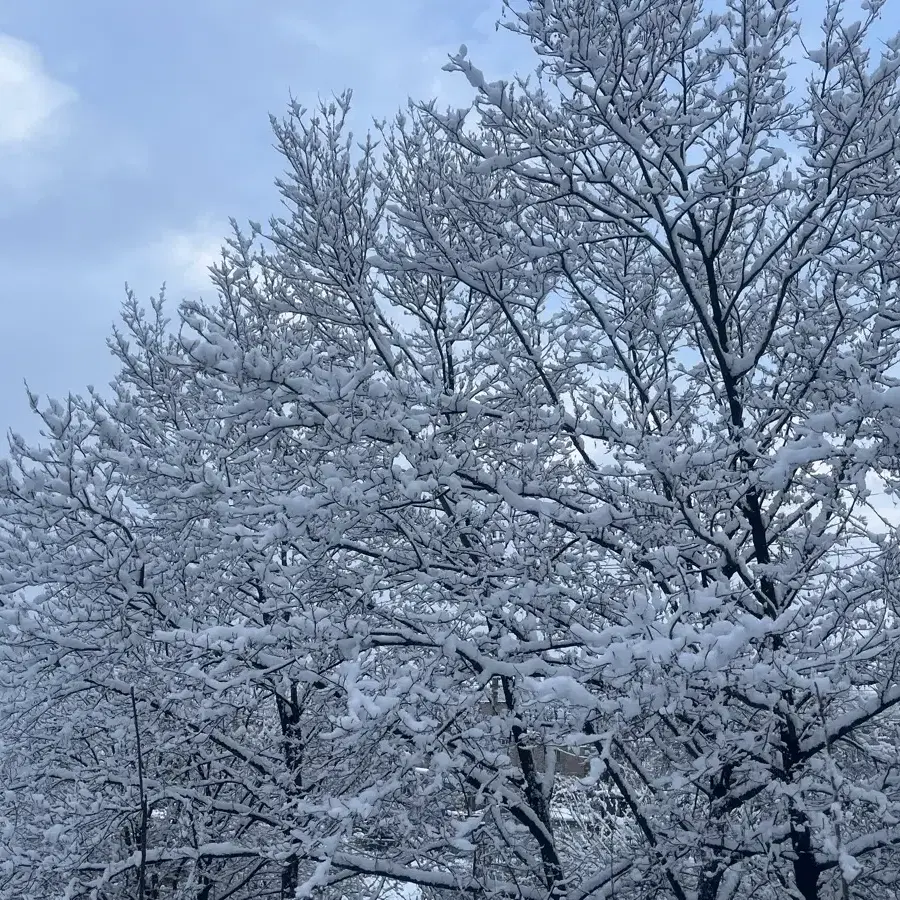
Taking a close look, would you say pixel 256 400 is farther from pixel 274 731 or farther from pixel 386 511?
pixel 274 731

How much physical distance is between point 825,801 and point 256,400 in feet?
10.2

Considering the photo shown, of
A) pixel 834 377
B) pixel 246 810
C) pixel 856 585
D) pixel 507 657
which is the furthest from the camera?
pixel 246 810

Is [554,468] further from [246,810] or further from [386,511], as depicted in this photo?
[246,810]

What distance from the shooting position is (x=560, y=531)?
4.43m

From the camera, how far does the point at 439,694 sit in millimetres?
3590

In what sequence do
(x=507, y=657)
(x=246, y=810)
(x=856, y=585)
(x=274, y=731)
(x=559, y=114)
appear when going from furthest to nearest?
(x=274, y=731) < (x=246, y=810) < (x=559, y=114) < (x=507, y=657) < (x=856, y=585)

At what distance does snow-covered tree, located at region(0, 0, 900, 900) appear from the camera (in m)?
→ 3.41

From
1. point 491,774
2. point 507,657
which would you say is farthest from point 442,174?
point 491,774

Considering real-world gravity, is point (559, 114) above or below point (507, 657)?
above

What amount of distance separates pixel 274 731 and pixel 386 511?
17.1 feet

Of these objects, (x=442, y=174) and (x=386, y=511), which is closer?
(x=386, y=511)

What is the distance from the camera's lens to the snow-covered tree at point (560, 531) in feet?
11.2

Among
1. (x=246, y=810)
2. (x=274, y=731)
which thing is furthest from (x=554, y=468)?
(x=274, y=731)

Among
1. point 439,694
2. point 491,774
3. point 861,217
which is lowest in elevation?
point 491,774
